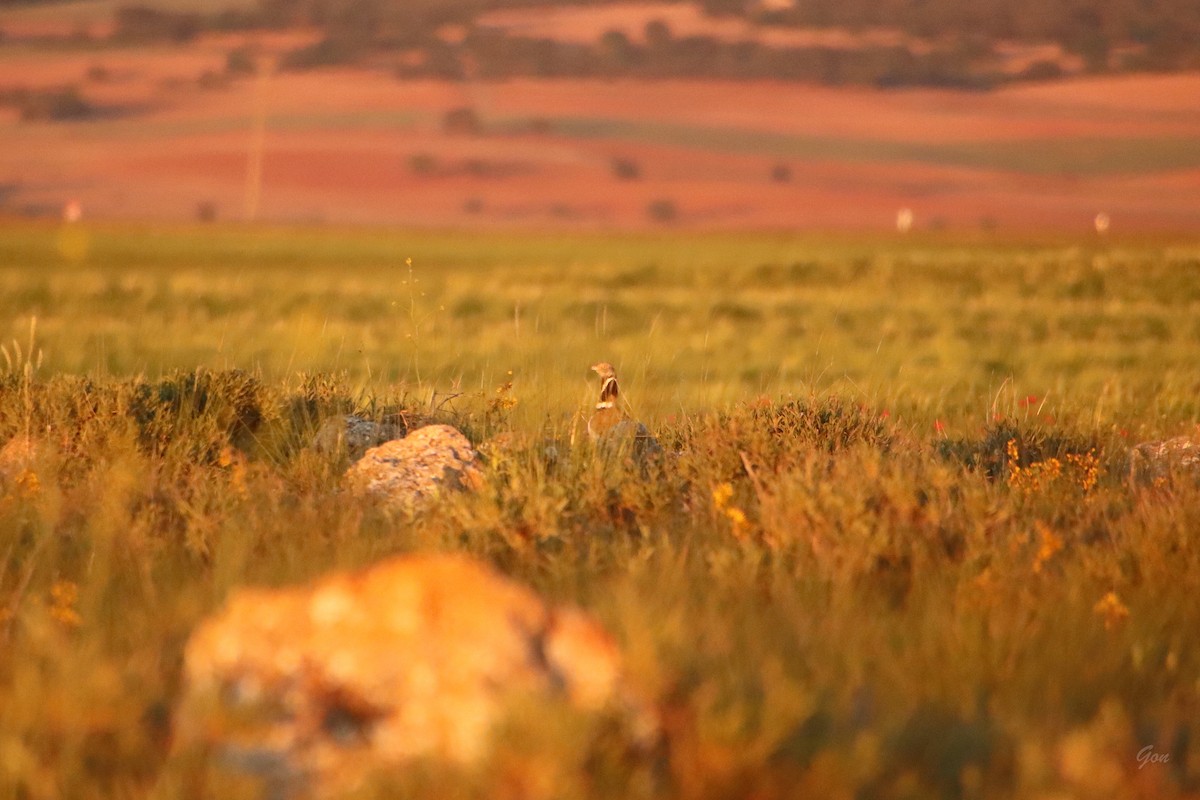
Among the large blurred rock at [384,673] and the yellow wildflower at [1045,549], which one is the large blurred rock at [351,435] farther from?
the large blurred rock at [384,673]

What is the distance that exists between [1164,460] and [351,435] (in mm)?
4944

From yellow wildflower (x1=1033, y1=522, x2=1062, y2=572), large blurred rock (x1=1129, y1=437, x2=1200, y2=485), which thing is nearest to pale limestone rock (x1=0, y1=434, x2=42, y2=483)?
yellow wildflower (x1=1033, y1=522, x2=1062, y2=572)

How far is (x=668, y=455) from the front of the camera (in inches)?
276

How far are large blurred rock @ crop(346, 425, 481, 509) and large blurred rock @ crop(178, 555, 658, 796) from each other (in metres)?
2.69

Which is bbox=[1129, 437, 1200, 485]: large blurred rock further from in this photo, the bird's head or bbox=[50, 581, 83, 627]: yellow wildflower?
bbox=[50, 581, 83, 627]: yellow wildflower

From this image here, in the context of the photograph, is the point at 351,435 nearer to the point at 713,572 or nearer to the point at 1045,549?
the point at 713,572

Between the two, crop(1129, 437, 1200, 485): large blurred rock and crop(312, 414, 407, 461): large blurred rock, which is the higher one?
crop(1129, 437, 1200, 485): large blurred rock

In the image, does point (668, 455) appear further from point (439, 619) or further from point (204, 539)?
point (439, 619)

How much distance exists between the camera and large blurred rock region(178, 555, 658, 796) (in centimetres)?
304

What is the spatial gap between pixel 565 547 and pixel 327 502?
1.34 metres

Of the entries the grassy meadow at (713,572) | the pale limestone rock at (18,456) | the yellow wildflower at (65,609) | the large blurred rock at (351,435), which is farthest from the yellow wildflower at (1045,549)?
the pale limestone rock at (18,456)

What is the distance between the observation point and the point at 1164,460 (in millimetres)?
8070

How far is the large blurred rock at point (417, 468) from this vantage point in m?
6.33

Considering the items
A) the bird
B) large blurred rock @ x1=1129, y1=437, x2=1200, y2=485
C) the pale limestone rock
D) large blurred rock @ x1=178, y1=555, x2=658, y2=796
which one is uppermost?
large blurred rock @ x1=178, y1=555, x2=658, y2=796
